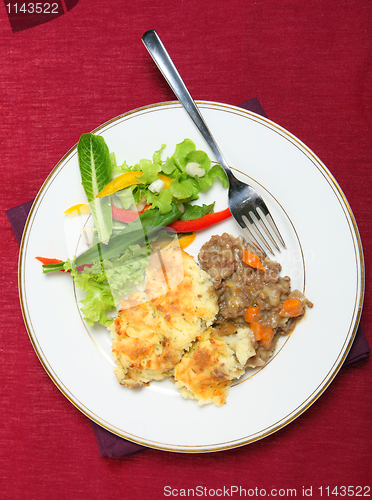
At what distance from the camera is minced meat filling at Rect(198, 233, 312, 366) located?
133 inches

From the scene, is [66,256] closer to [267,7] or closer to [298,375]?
[298,375]

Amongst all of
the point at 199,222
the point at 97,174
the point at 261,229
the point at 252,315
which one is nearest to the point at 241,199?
the point at 261,229

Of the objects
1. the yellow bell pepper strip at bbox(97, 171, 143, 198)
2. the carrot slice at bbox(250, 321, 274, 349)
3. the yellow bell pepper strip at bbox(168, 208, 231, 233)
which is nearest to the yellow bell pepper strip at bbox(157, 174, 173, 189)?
the yellow bell pepper strip at bbox(97, 171, 143, 198)

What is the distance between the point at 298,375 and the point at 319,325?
1.70ft

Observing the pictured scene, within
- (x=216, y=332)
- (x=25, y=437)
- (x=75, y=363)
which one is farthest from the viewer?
(x=25, y=437)

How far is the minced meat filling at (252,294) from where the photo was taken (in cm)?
339

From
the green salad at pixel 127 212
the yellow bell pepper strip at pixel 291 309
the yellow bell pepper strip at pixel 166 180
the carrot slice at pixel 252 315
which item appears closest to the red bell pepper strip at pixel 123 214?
the green salad at pixel 127 212

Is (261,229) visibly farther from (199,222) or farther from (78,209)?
(78,209)

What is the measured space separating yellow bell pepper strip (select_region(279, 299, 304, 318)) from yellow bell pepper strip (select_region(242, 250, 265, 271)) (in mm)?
399

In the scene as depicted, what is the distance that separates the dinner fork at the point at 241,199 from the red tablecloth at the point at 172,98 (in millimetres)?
320

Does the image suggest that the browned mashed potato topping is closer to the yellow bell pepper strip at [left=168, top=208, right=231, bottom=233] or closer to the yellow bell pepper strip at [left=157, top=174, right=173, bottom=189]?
the yellow bell pepper strip at [left=168, top=208, right=231, bottom=233]

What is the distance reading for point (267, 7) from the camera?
3891 millimetres

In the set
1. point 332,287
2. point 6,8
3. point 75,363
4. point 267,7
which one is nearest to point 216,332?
point 332,287

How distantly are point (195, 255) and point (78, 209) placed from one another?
50.1 inches
